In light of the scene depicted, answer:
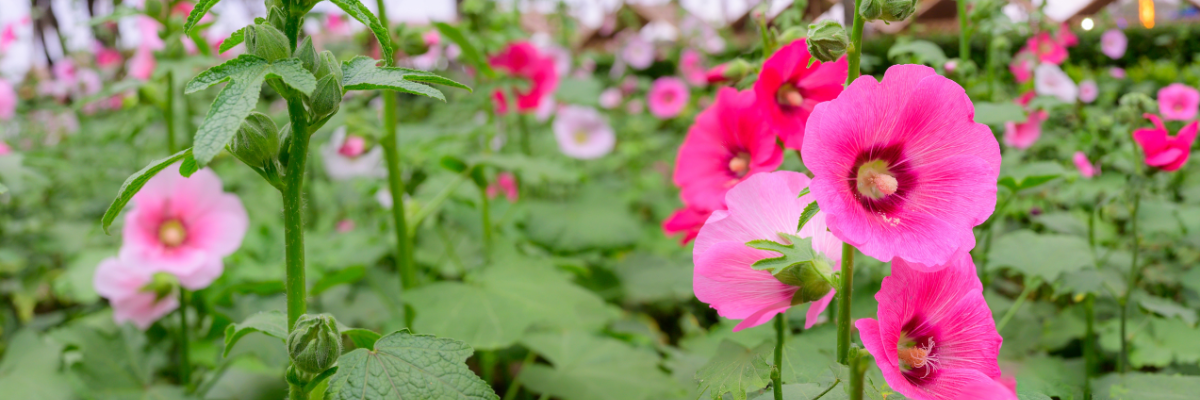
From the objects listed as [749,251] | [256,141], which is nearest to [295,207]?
[256,141]

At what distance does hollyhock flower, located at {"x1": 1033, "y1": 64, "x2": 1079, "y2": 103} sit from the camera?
1.86 m

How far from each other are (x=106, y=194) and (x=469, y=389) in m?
2.41

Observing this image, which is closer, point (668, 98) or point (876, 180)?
point (876, 180)

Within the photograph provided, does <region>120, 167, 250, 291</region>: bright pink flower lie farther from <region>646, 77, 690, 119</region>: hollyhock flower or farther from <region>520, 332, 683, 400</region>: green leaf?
<region>646, 77, 690, 119</region>: hollyhock flower

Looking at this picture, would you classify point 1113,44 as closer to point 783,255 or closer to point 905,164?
point 905,164

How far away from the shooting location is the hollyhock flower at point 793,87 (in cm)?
71

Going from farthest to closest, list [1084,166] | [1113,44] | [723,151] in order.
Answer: [1113,44] < [1084,166] < [723,151]

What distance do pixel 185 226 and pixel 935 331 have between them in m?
1.28

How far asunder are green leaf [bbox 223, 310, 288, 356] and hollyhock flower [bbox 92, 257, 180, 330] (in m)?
0.74

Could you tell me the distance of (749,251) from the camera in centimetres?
60

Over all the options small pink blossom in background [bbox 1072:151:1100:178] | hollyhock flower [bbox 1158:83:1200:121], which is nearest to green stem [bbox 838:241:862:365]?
small pink blossom in background [bbox 1072:151:1100:178]

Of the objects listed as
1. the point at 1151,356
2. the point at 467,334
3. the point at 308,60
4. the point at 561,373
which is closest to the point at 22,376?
the point at 467,334

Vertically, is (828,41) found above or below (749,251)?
above

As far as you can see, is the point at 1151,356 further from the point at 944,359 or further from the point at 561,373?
the point at 561,373
